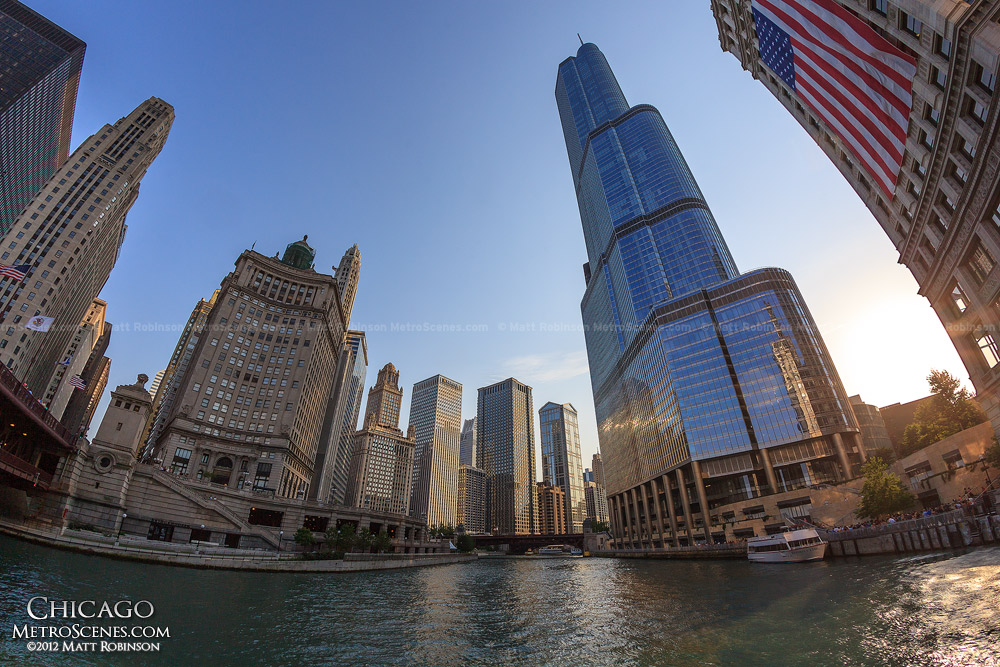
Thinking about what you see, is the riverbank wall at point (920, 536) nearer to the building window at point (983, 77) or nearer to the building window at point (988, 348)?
the building window at point (988, 348)

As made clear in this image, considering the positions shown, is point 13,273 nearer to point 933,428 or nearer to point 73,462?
point 73,462

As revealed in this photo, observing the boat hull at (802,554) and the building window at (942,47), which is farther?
the boat hull at (802,554)

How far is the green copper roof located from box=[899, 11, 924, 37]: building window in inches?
5435

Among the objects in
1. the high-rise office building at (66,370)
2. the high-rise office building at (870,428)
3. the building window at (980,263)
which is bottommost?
the building window at (980,263)

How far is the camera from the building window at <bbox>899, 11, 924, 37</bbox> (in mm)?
30481

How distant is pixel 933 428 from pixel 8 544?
112m

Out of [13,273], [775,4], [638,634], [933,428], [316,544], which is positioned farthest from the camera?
[316,544]

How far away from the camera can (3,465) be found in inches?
1485

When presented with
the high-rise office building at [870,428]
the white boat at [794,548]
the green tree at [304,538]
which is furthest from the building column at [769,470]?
the green tree at [304,538]

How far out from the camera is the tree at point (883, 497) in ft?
184

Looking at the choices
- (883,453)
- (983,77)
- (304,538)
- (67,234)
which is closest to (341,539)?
(304,538)

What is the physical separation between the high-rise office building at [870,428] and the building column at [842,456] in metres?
8.70

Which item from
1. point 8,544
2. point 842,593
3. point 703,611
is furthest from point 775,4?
point 8,544

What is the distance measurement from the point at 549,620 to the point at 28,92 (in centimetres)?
18805
